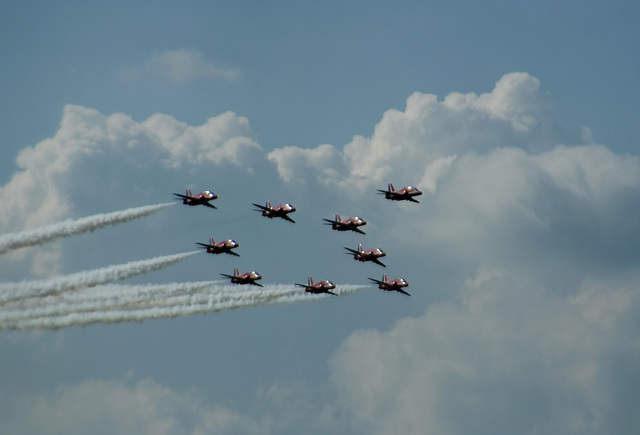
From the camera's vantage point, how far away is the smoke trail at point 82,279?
13638cm

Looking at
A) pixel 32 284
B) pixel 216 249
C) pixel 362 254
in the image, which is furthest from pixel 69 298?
pixel 362 254

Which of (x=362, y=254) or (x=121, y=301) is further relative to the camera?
(x=362, y=254)

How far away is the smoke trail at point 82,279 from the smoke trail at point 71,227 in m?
4.53

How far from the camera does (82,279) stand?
14125cm

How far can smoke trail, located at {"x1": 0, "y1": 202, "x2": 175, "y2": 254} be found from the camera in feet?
451

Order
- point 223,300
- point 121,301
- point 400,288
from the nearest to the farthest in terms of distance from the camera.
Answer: point 121,301, point 223,300, point 400,288

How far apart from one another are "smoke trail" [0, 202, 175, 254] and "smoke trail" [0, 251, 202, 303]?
4527mm

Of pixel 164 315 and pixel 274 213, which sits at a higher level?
pixel 274 213

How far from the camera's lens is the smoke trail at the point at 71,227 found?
138 metres

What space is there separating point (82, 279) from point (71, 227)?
6.07m

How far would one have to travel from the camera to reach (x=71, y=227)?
142 meters

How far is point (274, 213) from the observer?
152 meters

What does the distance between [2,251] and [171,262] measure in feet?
67.5

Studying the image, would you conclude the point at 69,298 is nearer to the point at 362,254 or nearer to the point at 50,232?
the point at 50,232
